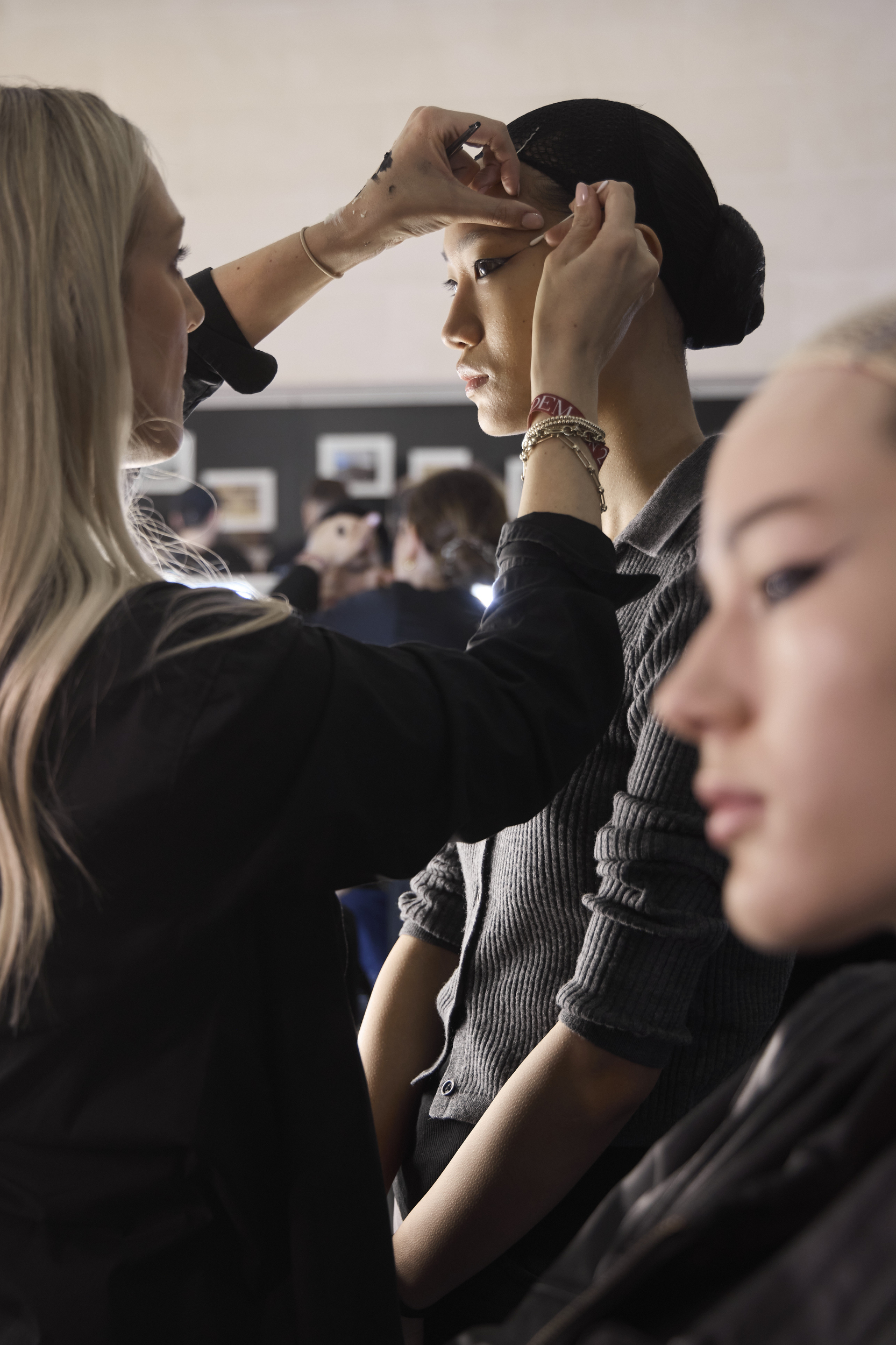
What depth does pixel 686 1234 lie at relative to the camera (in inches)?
18.8

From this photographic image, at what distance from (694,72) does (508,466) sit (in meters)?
1.47

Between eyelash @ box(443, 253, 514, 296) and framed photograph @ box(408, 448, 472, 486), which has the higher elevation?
eyelash @ box(443, 253, 514, 296)

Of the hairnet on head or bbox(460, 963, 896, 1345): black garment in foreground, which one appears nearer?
bbox(460, 963, 896, 1345): black garment in foreground

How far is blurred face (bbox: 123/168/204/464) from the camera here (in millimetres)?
905

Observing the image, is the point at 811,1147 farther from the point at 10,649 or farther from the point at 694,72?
the point at 694,72

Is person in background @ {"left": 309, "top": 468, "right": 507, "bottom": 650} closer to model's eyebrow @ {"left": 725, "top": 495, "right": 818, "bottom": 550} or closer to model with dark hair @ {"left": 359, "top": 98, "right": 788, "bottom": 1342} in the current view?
model with dark hair @ {"left": 359, "top": 98, "right": 788, "bottom": 1342}

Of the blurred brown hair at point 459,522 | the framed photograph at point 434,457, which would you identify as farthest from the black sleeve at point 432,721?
the framed photograph at point 434,457

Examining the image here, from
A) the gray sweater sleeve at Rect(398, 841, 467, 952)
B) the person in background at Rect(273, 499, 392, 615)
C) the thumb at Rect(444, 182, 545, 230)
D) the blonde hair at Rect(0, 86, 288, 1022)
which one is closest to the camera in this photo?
the blonde hair at Rect(0, 86, 288, 1022)

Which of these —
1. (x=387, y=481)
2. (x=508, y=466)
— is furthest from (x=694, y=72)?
(x=387, y=481)

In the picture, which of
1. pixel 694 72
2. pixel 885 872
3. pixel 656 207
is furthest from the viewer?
pixel 694 72

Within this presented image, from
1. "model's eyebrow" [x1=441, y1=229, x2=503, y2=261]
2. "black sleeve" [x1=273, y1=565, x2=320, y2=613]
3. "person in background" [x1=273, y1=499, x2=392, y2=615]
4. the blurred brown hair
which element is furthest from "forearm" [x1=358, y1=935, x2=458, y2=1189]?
"person in background" [x1=273, y1=499, x2=392, y2=615]

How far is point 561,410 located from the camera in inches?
38.6

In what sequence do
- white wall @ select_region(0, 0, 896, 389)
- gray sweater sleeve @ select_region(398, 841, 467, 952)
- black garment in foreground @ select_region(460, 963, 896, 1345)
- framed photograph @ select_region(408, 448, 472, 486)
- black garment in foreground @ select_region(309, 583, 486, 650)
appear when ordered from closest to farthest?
black garment in foreground @ select_region(460, 963, 896, 1345) < gray sweater sleeve @ select_region(398, 841, 467, 952) < black garment in foreground @ select_region(309, 583, 486, 650) < white wall @ select_region(0, 0, 896, 389) < framed photograph @ select_region(408, 448, 472, 486)

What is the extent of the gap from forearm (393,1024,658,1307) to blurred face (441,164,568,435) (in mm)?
647
